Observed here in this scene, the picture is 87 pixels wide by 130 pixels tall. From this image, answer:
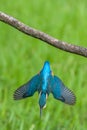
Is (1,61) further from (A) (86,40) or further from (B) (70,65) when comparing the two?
(A) (86,40)

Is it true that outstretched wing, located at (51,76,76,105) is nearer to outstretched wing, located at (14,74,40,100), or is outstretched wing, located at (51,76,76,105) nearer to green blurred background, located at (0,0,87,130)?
outstretched wing, located at (14,74,40,100)

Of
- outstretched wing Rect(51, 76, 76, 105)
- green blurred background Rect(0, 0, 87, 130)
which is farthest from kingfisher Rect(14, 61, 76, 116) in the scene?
green blurred background Rect(0, 0, 87, 130)

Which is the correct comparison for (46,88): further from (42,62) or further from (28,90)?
(42,62)

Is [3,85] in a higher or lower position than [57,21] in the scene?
lower

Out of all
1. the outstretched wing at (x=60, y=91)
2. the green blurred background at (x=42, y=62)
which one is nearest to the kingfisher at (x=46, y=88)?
the outstretched wing at (x=60, y=91)

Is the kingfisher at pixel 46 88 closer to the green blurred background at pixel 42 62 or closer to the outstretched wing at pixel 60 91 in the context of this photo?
the outstretched wing at pixel 60 91

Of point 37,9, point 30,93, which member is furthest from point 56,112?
point 37,9

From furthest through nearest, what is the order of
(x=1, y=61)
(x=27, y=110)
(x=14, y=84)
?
(x=1, y=61), (x=14, y=84), (x=27, y=110)

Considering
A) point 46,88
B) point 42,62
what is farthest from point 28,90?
point 42,62
